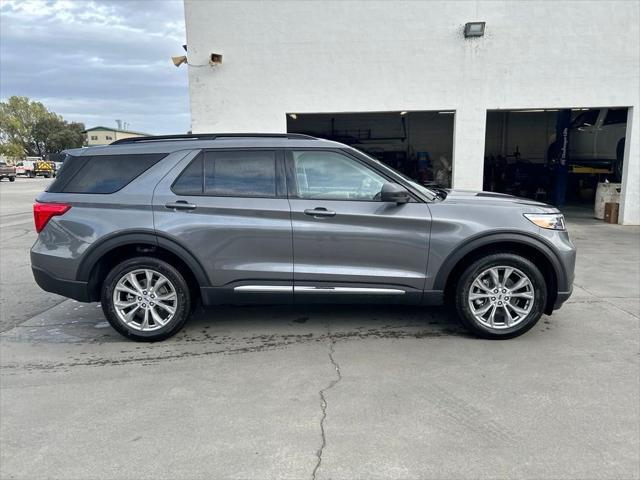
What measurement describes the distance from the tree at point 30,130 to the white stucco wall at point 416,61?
8180 centimetres

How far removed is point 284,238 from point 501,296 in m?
2.07

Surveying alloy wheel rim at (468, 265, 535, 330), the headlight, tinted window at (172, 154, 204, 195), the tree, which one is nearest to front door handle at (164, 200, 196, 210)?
tinted window at (172, 154, 204, 195)

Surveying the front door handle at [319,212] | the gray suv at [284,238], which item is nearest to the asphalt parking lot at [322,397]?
the gray suv at [284,238]

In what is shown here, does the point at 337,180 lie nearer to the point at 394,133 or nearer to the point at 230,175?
the point at 230,175

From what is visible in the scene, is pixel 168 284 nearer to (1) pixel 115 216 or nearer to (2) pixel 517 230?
(1) pixel 115 216

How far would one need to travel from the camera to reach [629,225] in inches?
472

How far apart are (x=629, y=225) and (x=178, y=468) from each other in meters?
12.8

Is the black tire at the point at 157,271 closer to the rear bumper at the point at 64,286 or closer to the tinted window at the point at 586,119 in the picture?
the rear bumper at the point at 64,286

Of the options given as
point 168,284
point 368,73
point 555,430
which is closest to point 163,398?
point 168,284

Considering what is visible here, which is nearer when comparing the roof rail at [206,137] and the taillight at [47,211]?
the taillight at [47,211]

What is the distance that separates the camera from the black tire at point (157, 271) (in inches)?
174

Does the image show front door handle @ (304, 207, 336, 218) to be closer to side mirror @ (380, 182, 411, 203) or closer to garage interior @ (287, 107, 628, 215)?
side mirror @ (380, 182, 411, 203)

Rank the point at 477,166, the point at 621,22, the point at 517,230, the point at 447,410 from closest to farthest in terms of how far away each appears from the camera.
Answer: the point at 447,410
the point at 517,230
the point at 621,22
the point at 477,166

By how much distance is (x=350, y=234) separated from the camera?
4320 mm
